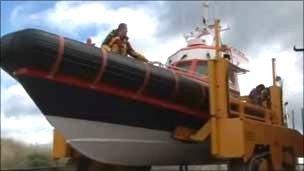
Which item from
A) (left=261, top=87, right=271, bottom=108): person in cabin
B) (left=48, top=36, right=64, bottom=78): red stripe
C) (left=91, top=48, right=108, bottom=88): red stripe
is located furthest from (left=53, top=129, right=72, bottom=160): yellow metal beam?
(left=261, top=87, right=271, bottom=108): person in cabin

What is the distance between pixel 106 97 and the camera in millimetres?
7719

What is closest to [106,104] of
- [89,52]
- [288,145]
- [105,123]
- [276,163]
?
[105,123]

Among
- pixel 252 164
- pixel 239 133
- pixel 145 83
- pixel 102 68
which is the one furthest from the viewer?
pixel 252 164

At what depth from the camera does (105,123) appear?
788 cm

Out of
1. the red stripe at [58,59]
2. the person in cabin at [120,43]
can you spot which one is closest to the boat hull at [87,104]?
the red stripe at [58,59]

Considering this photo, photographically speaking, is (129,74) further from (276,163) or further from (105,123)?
(276,163)

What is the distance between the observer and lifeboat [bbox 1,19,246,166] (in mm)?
7098

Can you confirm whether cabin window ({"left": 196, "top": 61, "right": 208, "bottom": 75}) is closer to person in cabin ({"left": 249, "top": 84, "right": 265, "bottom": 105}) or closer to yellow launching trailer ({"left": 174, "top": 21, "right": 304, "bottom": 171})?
person in cabin ({"left": 249, "top": 84, "right": 265, "bottom": 105})

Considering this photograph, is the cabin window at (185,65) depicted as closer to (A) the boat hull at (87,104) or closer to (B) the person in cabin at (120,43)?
(B) the person in cabin at (120,43)

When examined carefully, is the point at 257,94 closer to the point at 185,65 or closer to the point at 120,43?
the point at 185,65

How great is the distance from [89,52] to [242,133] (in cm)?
252

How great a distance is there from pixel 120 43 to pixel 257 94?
3.20 metres

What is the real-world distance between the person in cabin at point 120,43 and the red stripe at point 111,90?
0.80 meters

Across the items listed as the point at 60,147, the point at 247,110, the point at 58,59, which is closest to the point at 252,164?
the point at 247,110
